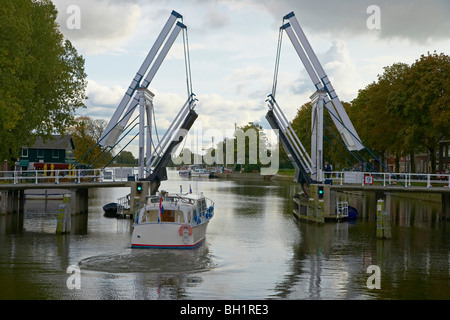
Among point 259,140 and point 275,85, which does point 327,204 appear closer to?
point 275,85

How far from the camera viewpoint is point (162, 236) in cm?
2783

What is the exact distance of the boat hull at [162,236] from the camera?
27766mm

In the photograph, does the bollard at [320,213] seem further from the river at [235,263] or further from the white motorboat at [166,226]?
the white motorboat at [166,226]

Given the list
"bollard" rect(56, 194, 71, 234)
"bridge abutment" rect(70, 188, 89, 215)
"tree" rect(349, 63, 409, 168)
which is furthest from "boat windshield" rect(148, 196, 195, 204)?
"tree" rect(349, 63, 409, 168)

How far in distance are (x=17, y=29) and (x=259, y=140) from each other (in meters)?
122

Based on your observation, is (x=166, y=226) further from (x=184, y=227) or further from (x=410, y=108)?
(x=410, y=108)

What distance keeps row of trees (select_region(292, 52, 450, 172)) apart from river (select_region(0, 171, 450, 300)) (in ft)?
45.5

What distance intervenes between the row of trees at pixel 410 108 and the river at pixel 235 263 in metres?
13.9

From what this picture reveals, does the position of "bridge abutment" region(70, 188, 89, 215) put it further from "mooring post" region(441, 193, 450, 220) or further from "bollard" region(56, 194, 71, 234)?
"mooring post" region(441, 193, 450, 220)

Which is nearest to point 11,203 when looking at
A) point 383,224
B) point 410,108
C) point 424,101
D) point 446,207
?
point 383,224

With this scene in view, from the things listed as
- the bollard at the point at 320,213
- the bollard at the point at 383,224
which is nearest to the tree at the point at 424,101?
the bollard at the point at 320,213

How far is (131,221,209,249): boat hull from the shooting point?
91.1 feet

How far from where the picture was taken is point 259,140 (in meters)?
157
